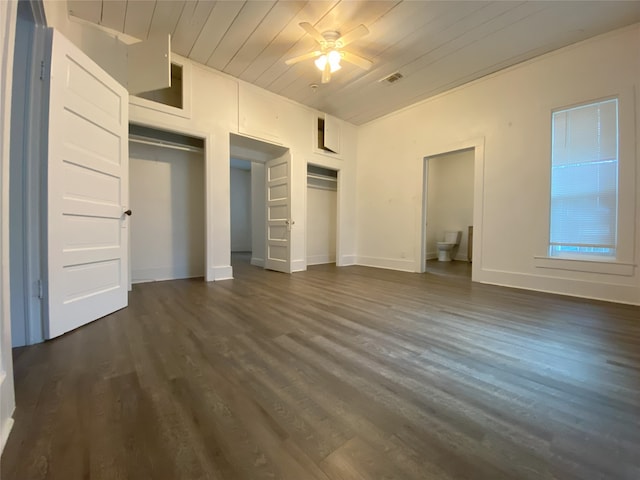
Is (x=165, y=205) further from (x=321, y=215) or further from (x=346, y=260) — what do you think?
(x=346, y=260)

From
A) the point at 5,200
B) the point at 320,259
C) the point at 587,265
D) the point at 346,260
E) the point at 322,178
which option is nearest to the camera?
the point at 5,200

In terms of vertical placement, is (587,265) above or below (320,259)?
above

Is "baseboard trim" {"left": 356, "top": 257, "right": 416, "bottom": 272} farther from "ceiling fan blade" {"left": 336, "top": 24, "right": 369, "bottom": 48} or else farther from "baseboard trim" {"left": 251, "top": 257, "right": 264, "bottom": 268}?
"ceiling fan blade" {"left": 336, "top": 24, "right": 369, "bottom": 48}

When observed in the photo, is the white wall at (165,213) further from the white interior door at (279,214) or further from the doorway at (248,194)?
the white interior door at (279,214)

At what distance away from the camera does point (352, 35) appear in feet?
9.48

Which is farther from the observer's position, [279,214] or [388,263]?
[388,263]

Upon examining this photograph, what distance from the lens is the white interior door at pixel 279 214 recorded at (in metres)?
4.71

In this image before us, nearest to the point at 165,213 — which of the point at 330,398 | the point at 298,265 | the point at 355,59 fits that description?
the point at 298,265

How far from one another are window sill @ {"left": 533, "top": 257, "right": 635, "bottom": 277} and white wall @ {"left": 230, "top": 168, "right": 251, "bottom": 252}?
759 cm

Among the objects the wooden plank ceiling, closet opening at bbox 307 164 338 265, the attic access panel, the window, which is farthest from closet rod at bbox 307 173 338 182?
the window

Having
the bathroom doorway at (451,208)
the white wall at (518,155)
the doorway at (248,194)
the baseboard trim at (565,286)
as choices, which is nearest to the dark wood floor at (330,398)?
the baseboard trim at (565,286)

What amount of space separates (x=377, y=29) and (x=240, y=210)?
6.84 m

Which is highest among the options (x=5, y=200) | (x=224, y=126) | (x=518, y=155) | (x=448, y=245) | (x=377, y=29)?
(x=377, y=29)

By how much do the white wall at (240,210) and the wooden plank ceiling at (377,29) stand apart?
497 cm
